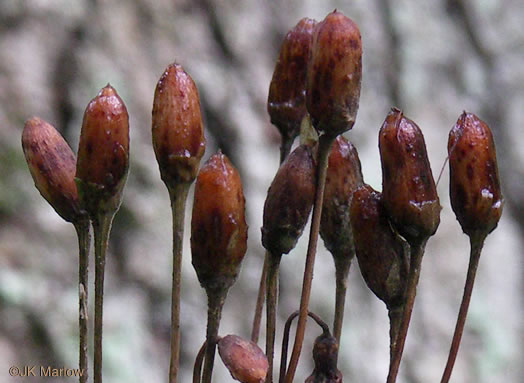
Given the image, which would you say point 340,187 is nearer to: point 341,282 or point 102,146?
point 341,282

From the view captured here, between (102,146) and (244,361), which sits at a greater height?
(102,146)

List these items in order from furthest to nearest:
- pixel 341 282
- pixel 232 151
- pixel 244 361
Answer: pixel 232 151, pixel 341 282, pixel 244 361

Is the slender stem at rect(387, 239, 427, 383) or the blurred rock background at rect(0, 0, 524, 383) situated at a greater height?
the blurred rock background at rect(0, 0, 524, 383)

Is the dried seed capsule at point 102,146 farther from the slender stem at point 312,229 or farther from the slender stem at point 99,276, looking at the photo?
the slender stem at point 312,229

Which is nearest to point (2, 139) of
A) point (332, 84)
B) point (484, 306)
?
point (332, 84)

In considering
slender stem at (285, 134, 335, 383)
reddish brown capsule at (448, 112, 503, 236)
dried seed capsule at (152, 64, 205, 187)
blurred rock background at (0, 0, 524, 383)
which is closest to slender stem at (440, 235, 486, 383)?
reddish brown capsule at (448, 112, 503, 236)

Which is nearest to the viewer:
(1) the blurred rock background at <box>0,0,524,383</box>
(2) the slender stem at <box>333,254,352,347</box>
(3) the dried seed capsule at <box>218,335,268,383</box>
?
(3) the dried seed capsule at <box>218,335,268,383</box>

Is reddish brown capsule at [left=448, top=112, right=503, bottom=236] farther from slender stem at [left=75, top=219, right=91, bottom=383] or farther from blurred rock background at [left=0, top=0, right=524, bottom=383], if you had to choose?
blurred rock background at [left=0, top=0, right=524, bottom=383]

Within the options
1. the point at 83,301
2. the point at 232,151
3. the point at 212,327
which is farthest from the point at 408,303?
the point at 232,151
